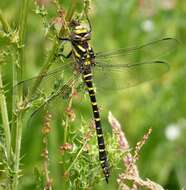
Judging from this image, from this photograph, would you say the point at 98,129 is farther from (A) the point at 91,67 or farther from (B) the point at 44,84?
(B) the point at 44,84

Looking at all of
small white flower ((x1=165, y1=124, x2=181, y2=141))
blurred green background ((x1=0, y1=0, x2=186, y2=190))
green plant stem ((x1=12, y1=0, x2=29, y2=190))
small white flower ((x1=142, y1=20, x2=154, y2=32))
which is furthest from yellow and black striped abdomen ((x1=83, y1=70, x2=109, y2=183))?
small white flower ((x1=142, y1=20, x2=154, y2=32))

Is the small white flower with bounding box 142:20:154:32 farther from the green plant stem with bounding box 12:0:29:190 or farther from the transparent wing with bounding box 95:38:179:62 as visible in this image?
the green plant stem with bounding box 12:0:29:190

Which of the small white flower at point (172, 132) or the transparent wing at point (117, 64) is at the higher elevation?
the transparent wing at point (117, 64)

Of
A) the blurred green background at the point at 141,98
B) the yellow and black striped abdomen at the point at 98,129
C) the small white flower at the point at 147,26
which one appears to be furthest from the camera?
the small white flower at the point at 147,26

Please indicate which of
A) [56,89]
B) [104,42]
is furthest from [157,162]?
[56,89]

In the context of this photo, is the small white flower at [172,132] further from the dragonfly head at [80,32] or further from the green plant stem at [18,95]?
the green plant stem at [18,95]

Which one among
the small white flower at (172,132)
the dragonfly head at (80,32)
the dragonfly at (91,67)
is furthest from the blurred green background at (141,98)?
the dragonfly head at (80,32)

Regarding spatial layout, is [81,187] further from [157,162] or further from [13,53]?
[157,162]
